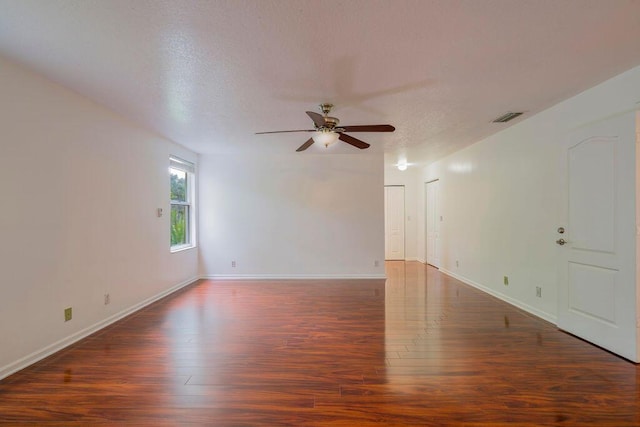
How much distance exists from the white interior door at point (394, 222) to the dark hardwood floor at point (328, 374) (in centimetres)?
418

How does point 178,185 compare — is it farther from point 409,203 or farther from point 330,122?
point 409,203

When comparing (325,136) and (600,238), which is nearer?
(600,238)

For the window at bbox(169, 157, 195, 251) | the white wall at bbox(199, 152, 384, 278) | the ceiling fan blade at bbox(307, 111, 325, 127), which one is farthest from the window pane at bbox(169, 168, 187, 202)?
the ceiling fan blade at bbox(307, 111, 325, 127)

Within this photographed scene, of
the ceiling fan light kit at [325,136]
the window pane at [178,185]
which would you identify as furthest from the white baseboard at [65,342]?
the ceiling fan light kit at [325,136]

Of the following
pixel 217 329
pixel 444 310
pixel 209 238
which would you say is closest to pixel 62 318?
pixel 217 329

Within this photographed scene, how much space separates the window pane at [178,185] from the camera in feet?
16.0

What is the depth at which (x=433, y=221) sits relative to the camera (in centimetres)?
680

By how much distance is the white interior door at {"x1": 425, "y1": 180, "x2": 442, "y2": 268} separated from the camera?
21.4 feet

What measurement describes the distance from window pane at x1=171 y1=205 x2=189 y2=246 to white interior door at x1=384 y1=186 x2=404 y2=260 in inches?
194

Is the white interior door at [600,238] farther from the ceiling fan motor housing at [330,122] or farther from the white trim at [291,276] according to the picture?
the white trim at [291,276]

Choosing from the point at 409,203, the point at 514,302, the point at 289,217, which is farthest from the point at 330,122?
the point at 409,203

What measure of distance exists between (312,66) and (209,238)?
13.9ft

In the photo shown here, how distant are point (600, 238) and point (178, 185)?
5.59m

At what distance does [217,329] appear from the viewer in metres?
3.11
